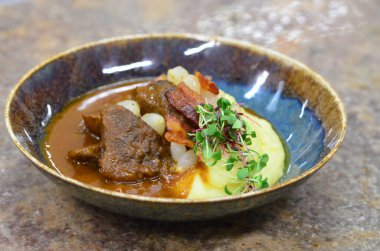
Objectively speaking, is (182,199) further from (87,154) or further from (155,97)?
(155,97)

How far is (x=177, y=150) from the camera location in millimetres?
2660

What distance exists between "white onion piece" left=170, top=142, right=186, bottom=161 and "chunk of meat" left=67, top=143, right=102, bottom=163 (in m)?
0.39

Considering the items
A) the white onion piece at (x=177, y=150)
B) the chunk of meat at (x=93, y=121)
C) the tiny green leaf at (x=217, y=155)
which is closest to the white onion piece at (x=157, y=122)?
the white onion piece at (x=177, y=150)

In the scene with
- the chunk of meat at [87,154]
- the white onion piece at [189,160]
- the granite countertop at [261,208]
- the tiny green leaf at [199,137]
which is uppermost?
the tiny green leaf at [199,137]

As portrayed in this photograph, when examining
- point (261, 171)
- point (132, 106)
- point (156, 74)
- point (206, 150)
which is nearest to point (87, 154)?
point (132, 106)

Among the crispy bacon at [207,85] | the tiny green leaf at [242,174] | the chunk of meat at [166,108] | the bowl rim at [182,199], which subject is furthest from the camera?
the crispy bacon at [207,85]

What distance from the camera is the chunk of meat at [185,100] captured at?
2.71m

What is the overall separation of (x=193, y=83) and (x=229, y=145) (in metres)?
0.53

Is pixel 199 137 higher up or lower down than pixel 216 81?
higher up

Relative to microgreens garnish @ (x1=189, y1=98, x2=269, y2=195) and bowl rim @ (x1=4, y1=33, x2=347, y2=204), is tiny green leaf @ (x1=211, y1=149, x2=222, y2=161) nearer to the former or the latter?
microgreens garnish @ (x1=189, y1=98, x2=269, y2=195)

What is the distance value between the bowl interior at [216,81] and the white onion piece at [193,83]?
602 mm

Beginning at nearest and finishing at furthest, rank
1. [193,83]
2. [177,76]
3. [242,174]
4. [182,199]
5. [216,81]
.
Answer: [182,199]
[242,174]
[193,83]
[177,76]
[216,81]

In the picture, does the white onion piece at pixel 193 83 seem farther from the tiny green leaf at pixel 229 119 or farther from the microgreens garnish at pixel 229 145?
the tiny green leaf at pixel 229 119

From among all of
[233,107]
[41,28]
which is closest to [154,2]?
[41,28]
